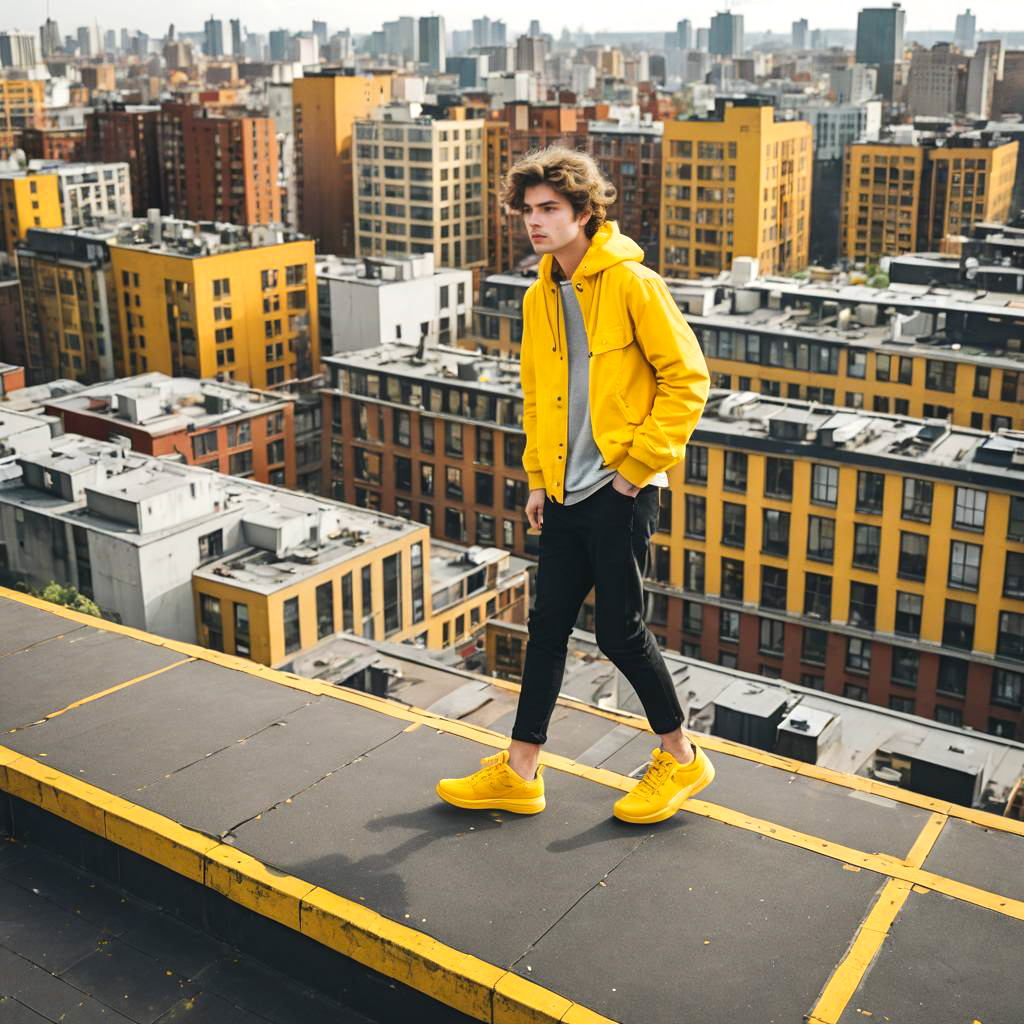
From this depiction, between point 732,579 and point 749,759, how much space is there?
50131mm

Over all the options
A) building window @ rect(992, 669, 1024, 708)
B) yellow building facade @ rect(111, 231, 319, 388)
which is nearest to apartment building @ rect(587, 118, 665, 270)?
yellow building facade @ rect(111, 231, 319, 388)

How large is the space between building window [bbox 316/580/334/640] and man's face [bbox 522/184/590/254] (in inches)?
1760

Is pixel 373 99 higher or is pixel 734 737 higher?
pixel 373 99

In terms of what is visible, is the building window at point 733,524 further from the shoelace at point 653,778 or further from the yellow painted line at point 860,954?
the yellow painted line at point 860,954

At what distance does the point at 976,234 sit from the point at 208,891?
3916 inches

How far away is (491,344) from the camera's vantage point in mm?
96625

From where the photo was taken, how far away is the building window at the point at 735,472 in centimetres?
5925

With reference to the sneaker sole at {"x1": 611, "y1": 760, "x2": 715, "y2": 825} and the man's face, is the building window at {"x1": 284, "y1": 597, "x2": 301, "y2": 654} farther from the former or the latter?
the man's face

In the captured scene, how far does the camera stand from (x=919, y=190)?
129875 millimetres

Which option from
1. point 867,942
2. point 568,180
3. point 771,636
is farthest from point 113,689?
point 771,636

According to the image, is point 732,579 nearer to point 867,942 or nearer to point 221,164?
point 867,942

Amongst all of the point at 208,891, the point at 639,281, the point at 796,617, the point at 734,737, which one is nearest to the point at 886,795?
the point at 639,281

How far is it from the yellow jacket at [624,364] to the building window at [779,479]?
49.6m

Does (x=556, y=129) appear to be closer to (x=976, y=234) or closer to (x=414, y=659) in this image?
(x=976, y=234)
